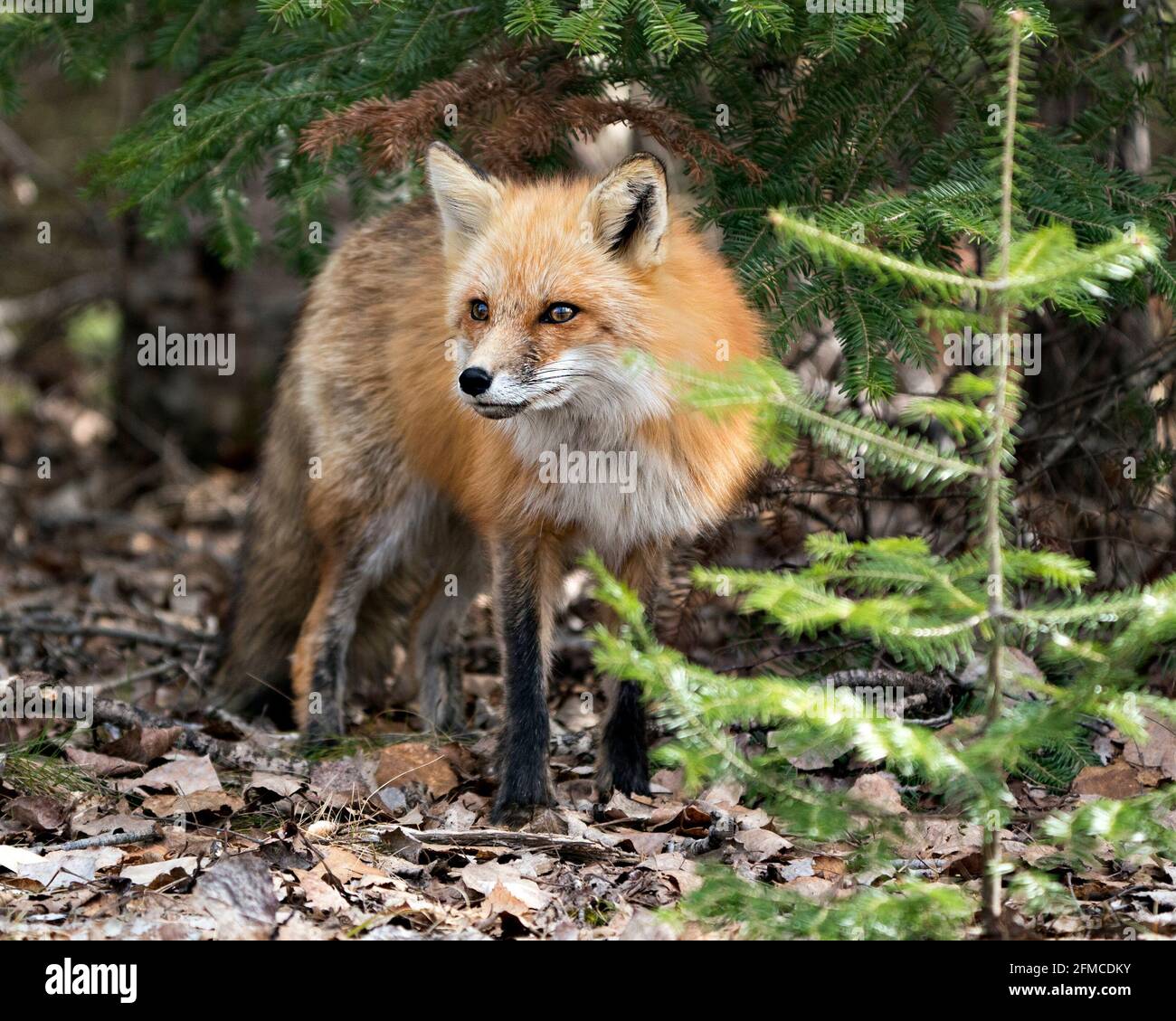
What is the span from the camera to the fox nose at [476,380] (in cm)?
344

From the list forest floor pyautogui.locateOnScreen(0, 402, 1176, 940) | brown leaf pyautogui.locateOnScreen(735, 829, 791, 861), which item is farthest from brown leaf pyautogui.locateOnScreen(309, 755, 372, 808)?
brown leaf pyautogui.locateOnScreen(735, 829, 791, 861)

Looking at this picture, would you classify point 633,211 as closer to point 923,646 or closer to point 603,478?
point 603,478

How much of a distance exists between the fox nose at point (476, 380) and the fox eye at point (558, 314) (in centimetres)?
29

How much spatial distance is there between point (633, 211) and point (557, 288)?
338mm

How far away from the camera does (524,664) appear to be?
4.08m

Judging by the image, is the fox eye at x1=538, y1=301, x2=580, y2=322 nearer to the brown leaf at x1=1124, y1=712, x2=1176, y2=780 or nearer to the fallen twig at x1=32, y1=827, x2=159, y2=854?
the fallen twig at x1=32, y1=827, x2=159, y2=854

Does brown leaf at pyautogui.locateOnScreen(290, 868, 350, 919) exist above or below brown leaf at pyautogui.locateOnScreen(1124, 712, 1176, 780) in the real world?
below

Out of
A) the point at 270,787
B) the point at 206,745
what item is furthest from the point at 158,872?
the point at 206,745

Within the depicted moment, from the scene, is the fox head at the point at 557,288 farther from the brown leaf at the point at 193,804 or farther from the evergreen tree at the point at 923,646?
the brown leaf at the point at 193,804

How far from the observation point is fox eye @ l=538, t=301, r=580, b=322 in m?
3.62

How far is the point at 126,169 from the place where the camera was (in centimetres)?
423

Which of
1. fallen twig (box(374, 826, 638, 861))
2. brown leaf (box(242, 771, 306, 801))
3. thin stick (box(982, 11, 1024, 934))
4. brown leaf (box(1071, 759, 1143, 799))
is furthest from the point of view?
brown leaf (box(242, 771, 306, 801))
